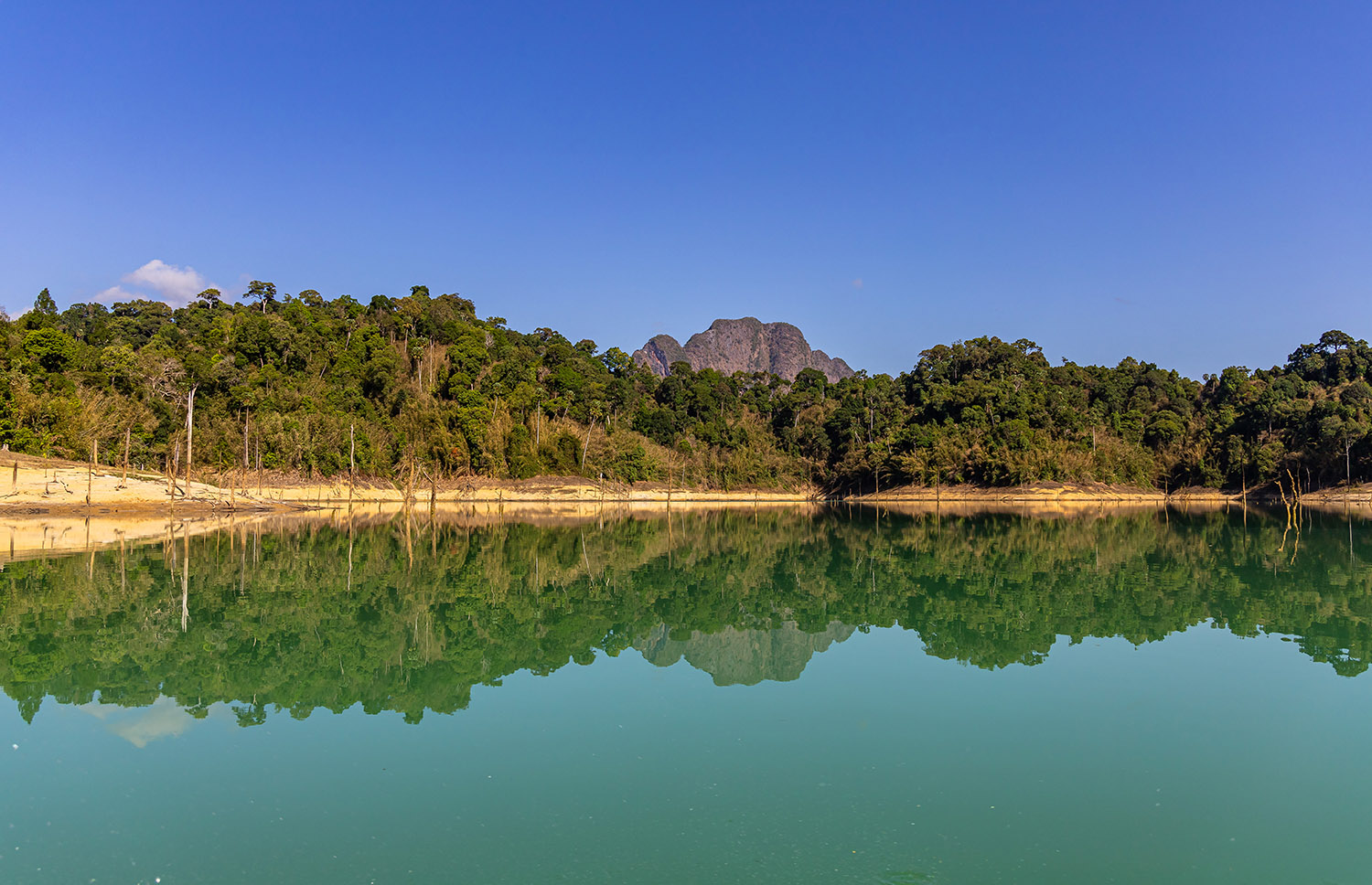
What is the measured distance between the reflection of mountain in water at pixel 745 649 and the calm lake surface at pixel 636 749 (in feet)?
0.21

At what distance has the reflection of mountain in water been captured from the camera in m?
9.54

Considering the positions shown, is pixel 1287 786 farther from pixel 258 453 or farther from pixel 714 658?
pixel 258 453

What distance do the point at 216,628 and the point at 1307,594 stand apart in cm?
1811

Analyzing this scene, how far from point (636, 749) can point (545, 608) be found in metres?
7.45

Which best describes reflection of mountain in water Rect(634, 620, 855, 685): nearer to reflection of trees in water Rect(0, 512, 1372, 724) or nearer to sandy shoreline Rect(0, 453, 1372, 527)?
reflection of trees in water Rect(0, 512, 1372, 724)

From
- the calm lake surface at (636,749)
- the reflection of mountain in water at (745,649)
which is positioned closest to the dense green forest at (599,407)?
the calm lake surface at (636,749)

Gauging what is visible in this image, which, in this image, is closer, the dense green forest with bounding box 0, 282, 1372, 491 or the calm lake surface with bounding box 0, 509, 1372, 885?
the calm lake surface with bounding box 0, 509, 1372, 885

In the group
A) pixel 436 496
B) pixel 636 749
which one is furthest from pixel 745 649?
pixel 436 496

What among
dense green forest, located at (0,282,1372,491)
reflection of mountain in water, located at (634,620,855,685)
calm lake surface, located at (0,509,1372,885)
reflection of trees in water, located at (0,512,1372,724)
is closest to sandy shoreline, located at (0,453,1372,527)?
dense green forest, located at (0,282,1372,491)

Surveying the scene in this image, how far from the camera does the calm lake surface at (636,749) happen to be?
4.82m

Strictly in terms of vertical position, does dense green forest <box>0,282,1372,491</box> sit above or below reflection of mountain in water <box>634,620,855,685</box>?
above

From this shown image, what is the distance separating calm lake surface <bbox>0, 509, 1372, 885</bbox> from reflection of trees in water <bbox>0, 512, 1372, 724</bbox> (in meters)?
0.09

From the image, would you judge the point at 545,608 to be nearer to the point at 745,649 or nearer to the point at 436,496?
the point at 745,649

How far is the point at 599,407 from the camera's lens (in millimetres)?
70125
